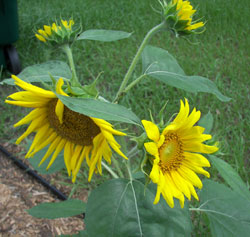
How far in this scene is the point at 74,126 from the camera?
724 millimetres

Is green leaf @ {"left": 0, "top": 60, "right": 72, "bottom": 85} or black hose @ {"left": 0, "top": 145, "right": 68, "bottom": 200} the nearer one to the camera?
green leaf @ {"left": 0, "top": 60, "right": 72, "bottom": 85}

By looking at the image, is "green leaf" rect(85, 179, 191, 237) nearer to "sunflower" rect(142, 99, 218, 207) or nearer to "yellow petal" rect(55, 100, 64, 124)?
"sunflower" rect(142, 99, 218, 207)

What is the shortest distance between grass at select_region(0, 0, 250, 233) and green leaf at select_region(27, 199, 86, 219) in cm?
77

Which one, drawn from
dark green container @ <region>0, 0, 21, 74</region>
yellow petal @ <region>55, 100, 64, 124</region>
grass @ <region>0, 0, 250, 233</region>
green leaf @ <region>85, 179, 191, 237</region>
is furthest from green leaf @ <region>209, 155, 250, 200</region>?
dark green container @ <region>0, 0, 21, 74</region>

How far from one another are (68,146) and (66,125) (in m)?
0.08

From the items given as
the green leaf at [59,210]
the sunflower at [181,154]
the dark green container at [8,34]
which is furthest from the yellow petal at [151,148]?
the dark green container at [8,34]

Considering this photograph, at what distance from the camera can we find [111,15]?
8.55ft

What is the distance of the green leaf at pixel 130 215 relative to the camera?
675 millimetres

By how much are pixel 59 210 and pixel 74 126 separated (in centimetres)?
39

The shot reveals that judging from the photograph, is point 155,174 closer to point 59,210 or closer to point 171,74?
point 171,74

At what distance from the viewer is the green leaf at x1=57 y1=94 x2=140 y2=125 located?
1.67 ft

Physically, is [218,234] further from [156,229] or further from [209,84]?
[209,84]

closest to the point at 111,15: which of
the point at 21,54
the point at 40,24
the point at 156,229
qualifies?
the point at 40,24

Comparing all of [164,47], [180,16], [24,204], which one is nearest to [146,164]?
[180,16]
